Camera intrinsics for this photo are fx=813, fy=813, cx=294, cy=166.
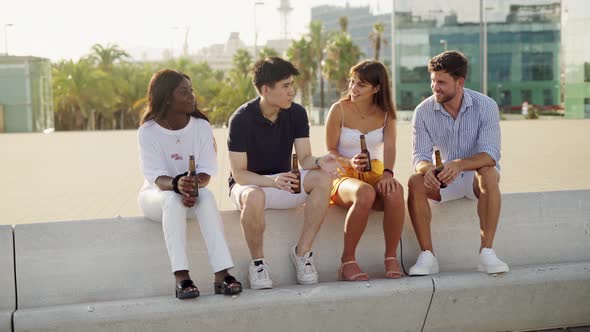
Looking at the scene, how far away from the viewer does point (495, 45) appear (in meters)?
64.9

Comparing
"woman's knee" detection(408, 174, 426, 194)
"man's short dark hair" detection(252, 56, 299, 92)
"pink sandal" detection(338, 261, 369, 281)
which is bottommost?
"pink sandal" detection(338, 261, 369, 281)

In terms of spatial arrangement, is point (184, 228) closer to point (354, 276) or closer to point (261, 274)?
point (261, 274)

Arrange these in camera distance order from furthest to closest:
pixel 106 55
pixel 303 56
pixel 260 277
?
1. pixel 303 56
2. pixel 106 55
3. pixel 260 277

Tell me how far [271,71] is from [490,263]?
209cm

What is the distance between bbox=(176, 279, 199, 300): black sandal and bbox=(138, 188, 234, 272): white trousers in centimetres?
10

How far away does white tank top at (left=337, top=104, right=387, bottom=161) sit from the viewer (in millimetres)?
6449

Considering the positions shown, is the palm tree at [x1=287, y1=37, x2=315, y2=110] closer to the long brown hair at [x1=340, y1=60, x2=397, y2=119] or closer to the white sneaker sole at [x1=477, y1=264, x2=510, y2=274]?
the long brown hair at [x1=340, y1=60, x2=397, y2=119]

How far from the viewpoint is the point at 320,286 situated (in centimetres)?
552

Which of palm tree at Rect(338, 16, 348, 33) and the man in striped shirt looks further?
palm tree at Rect(338, 16, 348, 33)

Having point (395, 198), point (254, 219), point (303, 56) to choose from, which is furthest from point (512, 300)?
point (303, 56)

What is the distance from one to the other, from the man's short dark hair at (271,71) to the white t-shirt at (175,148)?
538mm

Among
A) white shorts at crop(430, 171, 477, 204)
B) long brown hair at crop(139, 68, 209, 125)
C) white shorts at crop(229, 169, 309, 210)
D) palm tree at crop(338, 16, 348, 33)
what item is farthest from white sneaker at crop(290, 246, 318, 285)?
palm tree at crop(338, 16, 348, 33)

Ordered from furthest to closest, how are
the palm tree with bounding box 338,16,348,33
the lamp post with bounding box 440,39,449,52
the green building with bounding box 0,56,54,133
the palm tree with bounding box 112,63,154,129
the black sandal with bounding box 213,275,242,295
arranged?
the palm tree with bounding box 338,16,348,33
the palm tree with bounding box 112,63,154,129
the lamp post with bounding box 440,39,449,52
the green building with bounding box 0,56,54,133
the black sandal with bounding box 213,275,242,295

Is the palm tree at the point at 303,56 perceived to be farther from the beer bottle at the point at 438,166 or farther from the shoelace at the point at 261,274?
Result: the shoelace at the point at 261,274
